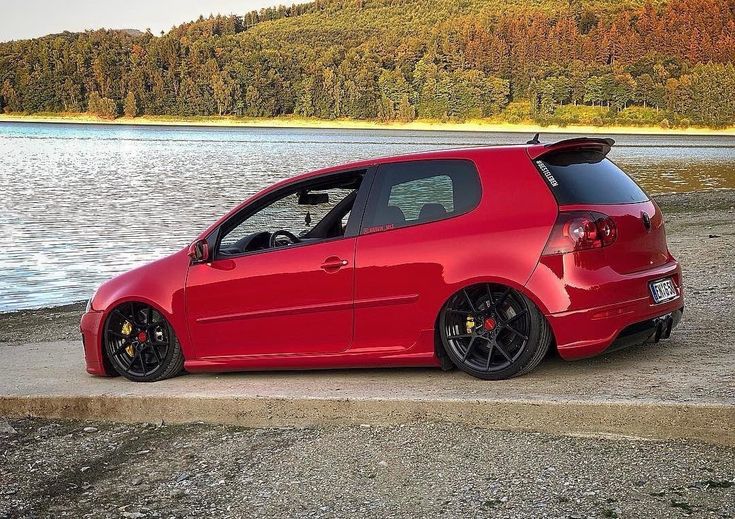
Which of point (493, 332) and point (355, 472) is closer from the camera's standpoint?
point (355, 472)

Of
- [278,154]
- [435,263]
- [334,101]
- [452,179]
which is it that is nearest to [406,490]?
[435,263]

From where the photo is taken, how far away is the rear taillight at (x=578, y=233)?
619 centimetres

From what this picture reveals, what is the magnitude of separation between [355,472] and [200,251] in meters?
2.57

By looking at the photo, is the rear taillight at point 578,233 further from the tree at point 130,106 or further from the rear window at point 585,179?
the tree at point 130,106

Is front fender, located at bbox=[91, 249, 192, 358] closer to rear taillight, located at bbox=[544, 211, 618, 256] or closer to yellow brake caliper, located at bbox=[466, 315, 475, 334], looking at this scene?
yellow brake caliper, located at bbox=[466, 315, 475, 334]

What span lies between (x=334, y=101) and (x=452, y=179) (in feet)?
574

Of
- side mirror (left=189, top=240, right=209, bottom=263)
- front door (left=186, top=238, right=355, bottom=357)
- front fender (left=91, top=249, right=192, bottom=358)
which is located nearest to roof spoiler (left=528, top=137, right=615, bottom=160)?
front door (left=186, top=238, right=355, bottom=357)

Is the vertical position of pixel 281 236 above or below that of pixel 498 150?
below

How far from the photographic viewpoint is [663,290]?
663 centimetres

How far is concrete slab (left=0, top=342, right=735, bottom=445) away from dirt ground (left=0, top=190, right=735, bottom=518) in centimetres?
8

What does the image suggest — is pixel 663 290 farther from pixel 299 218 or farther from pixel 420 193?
pixel 299 218

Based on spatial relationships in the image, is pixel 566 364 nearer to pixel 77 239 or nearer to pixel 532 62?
pixel 77 239

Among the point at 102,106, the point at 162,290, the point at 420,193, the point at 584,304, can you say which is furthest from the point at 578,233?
the point at 102,106

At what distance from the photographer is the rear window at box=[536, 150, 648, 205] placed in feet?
20.9
